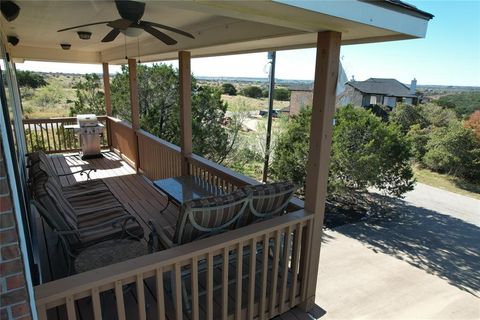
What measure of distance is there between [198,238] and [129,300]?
2.73 ft

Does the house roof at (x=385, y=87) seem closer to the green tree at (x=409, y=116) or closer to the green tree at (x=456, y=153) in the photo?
the green tree at (x=409, y=116)

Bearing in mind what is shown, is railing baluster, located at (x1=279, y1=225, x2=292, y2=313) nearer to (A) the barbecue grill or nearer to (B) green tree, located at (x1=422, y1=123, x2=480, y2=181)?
(A) the barbecue grill

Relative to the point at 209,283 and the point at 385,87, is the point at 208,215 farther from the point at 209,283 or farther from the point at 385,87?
the point at 385,87

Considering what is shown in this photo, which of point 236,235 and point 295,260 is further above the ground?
point 236,235

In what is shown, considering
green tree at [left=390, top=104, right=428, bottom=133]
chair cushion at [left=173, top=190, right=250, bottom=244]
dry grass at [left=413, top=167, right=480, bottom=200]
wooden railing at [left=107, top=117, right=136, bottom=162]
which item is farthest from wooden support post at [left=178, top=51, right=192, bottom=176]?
green tree at [left=390, top=104, right=428, bottom=133]

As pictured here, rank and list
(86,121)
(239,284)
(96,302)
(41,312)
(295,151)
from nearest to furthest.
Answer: (41,312) → (96,302) → (239,284) → (86,121) → (295,151)

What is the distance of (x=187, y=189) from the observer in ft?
12.1

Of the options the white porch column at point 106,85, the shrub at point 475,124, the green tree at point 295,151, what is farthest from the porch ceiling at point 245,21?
the shrub at point 475,124

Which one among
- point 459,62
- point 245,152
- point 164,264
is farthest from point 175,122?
point 459,62

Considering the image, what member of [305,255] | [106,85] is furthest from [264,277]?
[106,85]

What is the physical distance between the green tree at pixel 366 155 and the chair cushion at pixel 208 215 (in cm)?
745

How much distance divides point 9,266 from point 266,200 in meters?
1.68

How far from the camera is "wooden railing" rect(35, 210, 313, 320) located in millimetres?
1613

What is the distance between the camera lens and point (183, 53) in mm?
4152
